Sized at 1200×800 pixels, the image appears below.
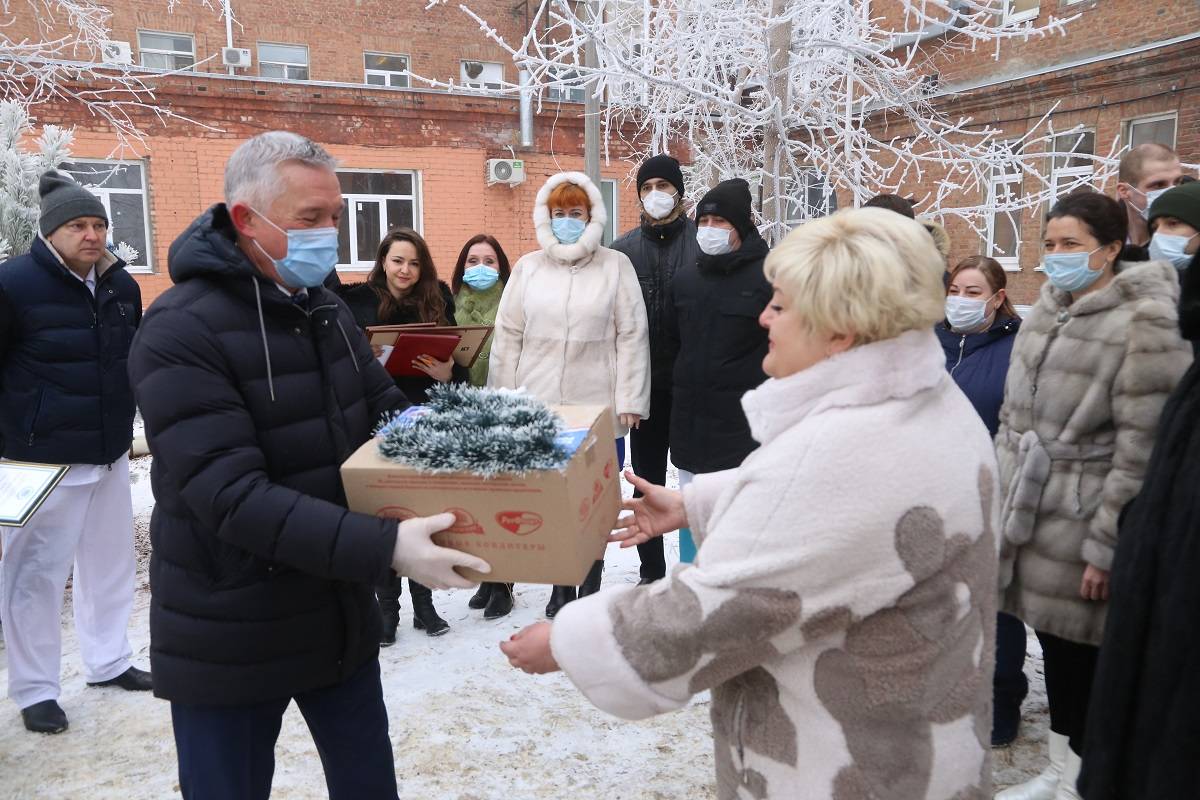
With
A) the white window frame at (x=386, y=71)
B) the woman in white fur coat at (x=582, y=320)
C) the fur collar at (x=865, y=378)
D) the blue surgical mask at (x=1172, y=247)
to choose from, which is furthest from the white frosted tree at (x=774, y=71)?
the white window frame at (x=386, y=71)

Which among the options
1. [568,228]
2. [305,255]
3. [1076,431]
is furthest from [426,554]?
[568,228]

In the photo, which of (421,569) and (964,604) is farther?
(421,569)

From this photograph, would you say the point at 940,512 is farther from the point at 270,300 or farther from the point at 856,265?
the point at 270,300

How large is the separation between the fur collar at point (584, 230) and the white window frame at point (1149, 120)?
10.2 metres

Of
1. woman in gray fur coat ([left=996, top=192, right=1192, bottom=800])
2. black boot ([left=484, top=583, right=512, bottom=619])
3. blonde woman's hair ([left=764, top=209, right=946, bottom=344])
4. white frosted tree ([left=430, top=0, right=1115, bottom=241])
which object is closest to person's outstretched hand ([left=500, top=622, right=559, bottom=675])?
blonde woman's hair ([left=764, top=209, right=946, bottom=344])

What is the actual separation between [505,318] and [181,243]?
2.63m

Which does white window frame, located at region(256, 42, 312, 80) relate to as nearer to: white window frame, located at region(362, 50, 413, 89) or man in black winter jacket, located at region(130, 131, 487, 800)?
white window frame, located at region(362, 50, 413, 89)

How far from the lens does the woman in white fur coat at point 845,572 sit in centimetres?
134

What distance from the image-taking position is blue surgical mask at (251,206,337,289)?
1889 mm

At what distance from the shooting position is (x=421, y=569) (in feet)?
5.80

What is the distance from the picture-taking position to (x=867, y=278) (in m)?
1.38

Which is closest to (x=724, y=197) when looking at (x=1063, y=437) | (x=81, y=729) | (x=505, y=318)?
(x=505, y=318)

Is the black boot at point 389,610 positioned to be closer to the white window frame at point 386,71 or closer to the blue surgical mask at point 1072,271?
the blue surgical mask at point 1072,271

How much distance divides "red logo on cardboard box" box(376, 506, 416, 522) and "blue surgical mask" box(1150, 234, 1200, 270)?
2882 mm
